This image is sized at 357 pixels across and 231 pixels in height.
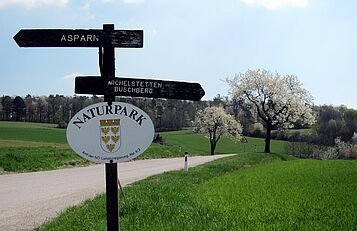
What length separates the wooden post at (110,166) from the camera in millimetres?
5715

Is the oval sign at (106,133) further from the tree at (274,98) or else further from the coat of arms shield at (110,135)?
the tree at (274,98)

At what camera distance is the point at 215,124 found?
79.3 m

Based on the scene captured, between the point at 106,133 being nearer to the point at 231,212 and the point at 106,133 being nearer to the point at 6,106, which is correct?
the point at 231,212

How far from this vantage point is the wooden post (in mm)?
5715

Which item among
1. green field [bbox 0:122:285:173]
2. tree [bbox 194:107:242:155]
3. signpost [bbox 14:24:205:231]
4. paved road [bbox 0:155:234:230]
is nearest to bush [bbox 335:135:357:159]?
green field [bbox 0:122:285:173]

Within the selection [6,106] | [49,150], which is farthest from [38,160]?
[6,106]

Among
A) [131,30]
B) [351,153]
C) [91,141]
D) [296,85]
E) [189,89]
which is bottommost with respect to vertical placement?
[351,153]

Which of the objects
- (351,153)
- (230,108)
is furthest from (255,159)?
(230,108)

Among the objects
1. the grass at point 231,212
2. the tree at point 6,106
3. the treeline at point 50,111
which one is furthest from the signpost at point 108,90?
the tree at point 6,106

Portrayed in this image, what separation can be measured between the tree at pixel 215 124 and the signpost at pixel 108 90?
70915 millimetres

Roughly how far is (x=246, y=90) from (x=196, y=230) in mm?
47545

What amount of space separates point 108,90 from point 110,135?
604 millimetres

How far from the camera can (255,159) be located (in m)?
37.8

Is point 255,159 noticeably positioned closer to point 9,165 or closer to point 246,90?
point 246,90
